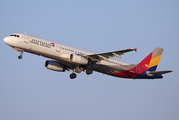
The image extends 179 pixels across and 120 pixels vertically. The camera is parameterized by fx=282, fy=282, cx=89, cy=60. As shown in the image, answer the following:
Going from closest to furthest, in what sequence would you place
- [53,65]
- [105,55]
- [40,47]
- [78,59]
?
[40,47] < [78,59] < [105,55] < [53,65]

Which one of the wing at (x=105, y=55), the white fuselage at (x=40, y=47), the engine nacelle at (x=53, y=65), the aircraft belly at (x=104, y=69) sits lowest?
the aircraft belly at (x=104, y=69)

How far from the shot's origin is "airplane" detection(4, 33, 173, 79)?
139ft

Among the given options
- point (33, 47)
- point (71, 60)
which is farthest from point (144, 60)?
point (33, 47)

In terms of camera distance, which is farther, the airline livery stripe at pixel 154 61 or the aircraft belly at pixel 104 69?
the airline livery stripe at pixel 154 61

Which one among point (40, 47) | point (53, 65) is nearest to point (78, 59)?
point (40, 47)

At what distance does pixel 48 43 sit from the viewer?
42906 millimetres

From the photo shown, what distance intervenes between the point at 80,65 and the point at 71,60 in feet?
10.0

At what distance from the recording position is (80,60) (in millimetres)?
43188

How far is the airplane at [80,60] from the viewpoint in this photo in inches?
1665

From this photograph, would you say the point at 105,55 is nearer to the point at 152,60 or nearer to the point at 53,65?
the point at 53,65

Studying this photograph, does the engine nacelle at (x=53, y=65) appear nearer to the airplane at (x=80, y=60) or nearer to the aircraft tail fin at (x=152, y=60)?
the airplane at (x=80, y=60)

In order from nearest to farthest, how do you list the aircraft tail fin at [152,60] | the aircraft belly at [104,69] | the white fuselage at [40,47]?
the white fuselage at [40,47]
the aircraft belly at [104,69]
the aircraft tail fin at [152,60]

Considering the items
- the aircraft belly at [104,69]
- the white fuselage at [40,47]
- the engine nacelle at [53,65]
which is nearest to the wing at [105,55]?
the white fuselage at [40,47]

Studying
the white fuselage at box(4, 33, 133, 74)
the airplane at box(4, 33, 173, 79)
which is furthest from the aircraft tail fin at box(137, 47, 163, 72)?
the white fuselage at box(4, 33, 133, 74)
